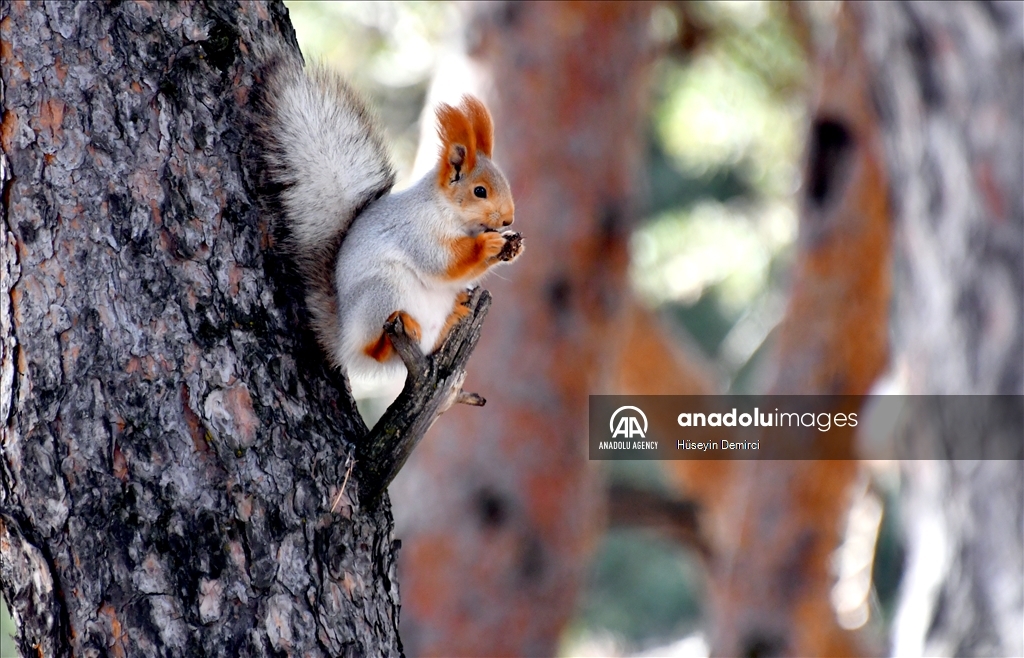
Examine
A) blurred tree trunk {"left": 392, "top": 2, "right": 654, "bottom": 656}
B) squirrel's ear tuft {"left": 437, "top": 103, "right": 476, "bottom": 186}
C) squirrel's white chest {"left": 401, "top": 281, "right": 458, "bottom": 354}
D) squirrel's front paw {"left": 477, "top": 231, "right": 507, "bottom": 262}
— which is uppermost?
blurred tree trunk {"left": 392, "top": 2, "right": 654, "bottom": 656}

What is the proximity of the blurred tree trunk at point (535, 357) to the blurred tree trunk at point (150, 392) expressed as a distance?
196 cm

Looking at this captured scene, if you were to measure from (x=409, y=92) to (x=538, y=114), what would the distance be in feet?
5.08

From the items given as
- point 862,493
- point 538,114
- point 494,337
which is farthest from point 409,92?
point 862,493

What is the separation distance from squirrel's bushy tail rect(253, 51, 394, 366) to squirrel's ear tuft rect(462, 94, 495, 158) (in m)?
0.15

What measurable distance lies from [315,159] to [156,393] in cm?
35

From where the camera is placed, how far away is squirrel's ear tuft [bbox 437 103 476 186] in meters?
1.45

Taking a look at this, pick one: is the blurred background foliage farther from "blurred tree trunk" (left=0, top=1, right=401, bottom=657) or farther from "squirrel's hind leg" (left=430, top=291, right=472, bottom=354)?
"blurred tree trunk" (left=0, top=1, right=401, bottom=657)

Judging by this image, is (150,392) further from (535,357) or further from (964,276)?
(535,357)

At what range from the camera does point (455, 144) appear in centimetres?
146

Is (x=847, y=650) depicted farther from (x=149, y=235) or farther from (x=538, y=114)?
(x=149, y=235)

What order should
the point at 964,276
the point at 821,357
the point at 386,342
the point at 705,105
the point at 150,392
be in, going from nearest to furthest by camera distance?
the point at 150,392 → the point at 386,342 → the point at 964,276 → the point at 821,357 → the point at 705,105

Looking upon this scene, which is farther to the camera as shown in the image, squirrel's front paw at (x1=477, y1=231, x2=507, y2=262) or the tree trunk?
the tree trunk

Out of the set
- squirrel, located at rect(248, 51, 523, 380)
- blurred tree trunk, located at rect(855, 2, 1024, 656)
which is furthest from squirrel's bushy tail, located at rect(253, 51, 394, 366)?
blurred tree trunk, located at rect(855, 2, 1024, 656)

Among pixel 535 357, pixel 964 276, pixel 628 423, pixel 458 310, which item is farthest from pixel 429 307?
pixel 628 423
